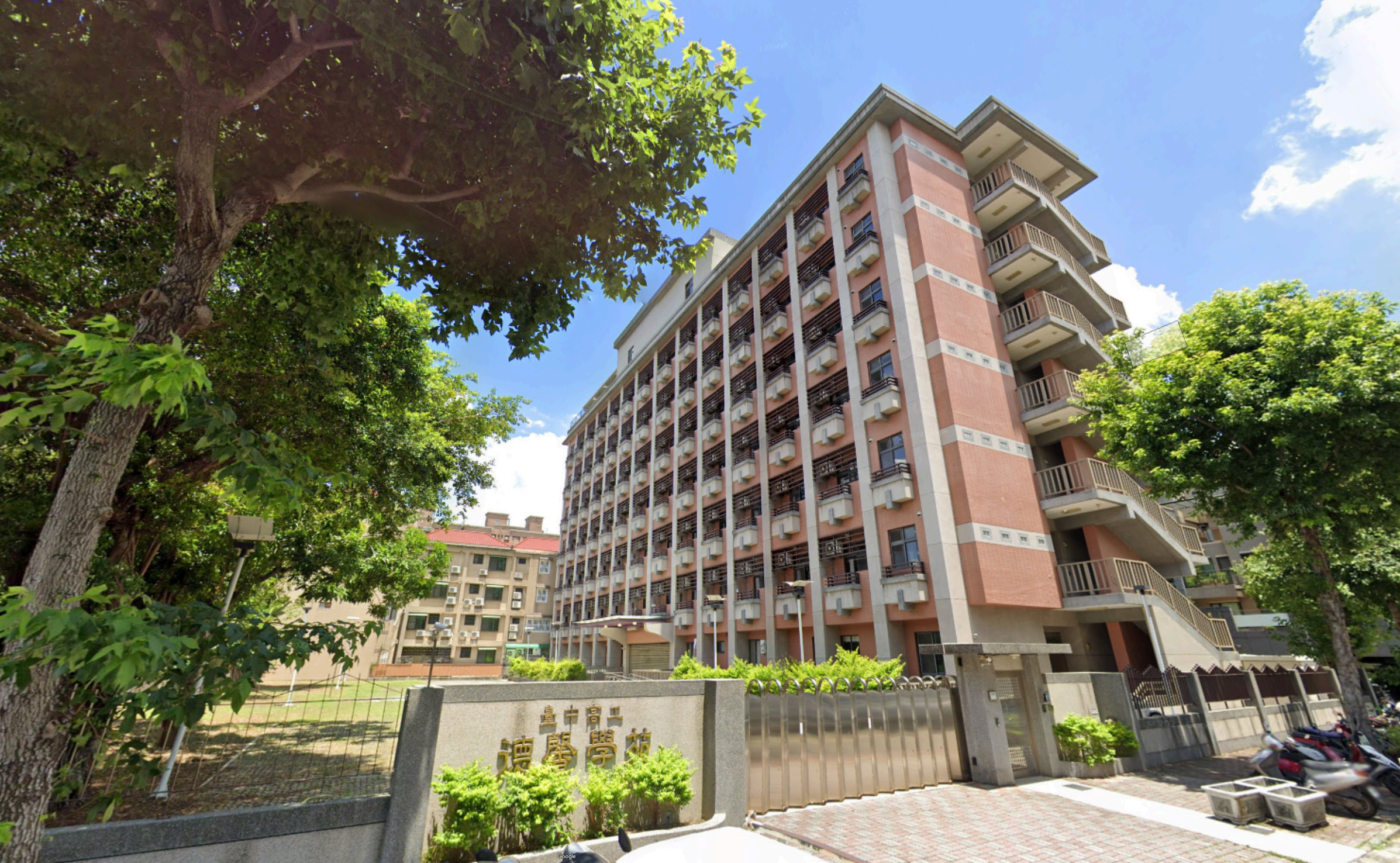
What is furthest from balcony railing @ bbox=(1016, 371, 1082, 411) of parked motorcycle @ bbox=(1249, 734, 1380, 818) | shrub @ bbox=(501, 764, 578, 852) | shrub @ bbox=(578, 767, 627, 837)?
shrub @ bbox=(501, 764, 578, 852)

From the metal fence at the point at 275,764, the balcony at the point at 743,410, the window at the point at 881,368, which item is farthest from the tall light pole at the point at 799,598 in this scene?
the metal fence at the point at 275,764

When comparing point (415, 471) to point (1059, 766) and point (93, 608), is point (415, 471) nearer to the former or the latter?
point (93, 608)

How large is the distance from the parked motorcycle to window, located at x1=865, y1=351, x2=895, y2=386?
1248cm

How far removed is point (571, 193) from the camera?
6098mm

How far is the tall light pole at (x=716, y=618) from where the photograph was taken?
24.4 metres

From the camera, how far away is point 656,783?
732cm

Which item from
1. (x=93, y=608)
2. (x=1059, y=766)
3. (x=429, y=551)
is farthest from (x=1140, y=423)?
(x=429, y=551)

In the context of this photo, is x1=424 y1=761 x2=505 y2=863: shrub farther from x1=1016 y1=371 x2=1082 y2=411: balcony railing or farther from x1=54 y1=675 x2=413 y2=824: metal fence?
x1=1016 y1=371 x2=1082 y2=411: balcony railing

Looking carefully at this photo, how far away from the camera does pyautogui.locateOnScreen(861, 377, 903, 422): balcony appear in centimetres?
1895

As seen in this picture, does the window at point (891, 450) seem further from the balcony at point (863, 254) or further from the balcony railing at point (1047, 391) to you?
the balcony at point (863, 254)

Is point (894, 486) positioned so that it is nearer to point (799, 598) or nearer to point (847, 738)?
point (799, 598)

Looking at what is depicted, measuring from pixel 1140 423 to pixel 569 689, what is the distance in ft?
51.0

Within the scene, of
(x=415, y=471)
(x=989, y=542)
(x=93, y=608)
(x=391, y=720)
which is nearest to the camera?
(x=93, y=608)

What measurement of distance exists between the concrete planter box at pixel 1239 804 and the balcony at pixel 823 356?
1559 cm
